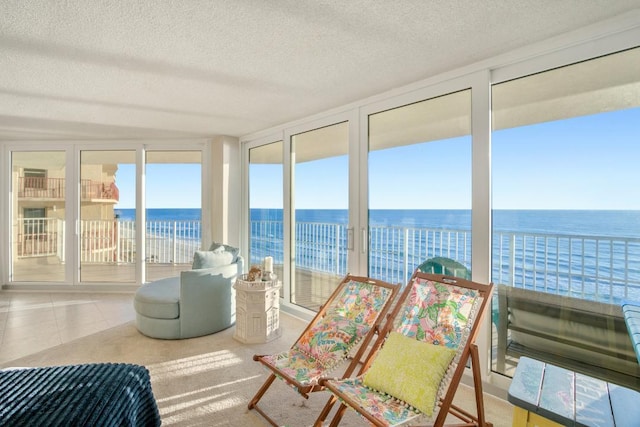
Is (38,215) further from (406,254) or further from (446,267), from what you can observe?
(446,267)

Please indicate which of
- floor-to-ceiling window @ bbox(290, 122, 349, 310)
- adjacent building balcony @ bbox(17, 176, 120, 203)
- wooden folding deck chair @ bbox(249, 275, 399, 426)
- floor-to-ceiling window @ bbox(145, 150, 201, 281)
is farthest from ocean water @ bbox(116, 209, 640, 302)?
adjacent building balcony @ bbox(17, 176, 120, 203)

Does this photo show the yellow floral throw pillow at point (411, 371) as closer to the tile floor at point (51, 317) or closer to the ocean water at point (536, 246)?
the ocean water at point (536, 246)

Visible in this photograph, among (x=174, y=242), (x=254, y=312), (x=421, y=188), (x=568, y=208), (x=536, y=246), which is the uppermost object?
(x=421, y=188)

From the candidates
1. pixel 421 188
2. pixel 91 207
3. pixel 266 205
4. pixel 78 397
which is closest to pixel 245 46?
pixel 421 188

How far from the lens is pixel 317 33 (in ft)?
6.98

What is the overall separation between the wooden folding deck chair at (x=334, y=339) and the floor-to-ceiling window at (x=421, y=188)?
2.69ft

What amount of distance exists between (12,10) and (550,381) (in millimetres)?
3277

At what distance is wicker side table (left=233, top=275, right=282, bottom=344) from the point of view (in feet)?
11.3

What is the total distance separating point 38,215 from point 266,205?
3.83 meters

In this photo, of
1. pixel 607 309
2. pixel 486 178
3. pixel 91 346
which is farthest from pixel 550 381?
pixel 91 346

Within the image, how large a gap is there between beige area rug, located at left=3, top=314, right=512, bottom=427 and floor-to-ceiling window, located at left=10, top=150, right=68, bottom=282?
282 centimetres

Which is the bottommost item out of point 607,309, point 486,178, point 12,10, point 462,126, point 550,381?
point 550,381

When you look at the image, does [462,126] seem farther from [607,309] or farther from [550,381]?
[550,381]

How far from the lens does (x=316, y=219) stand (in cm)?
439
